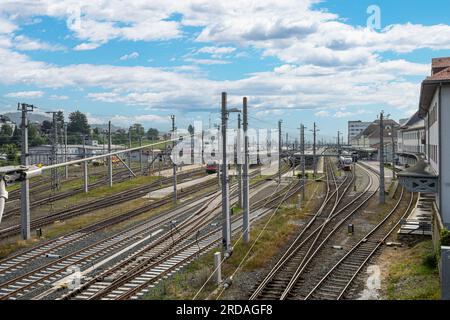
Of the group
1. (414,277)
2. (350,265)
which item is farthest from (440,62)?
(414,277)

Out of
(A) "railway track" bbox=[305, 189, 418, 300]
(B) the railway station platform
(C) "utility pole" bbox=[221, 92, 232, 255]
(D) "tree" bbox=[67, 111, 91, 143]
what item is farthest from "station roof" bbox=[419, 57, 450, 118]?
(D) "tree" bbox=[67, 111, 91, 143]

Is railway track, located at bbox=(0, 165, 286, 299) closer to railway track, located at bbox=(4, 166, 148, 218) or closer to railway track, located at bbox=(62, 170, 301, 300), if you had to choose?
railway track, located at bbox=(62, 170, 301, 300)

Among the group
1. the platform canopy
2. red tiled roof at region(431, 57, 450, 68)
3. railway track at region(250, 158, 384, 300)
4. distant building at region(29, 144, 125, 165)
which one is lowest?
railway track at region(250, 158, 384, 300)

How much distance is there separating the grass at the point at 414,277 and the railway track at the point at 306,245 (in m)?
2.51

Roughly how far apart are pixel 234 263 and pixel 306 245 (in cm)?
374

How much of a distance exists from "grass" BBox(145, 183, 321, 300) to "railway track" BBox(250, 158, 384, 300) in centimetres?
58

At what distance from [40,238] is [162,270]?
24.8 feet

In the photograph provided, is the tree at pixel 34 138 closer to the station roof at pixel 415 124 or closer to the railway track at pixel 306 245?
the station roof at pixel 415 124

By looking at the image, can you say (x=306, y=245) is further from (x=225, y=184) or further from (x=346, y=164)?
(x=346, y=164)

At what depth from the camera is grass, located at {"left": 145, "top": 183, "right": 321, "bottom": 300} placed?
39.3 ft

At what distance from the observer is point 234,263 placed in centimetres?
1470

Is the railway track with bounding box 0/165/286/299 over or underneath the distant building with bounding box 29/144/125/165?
underneath
